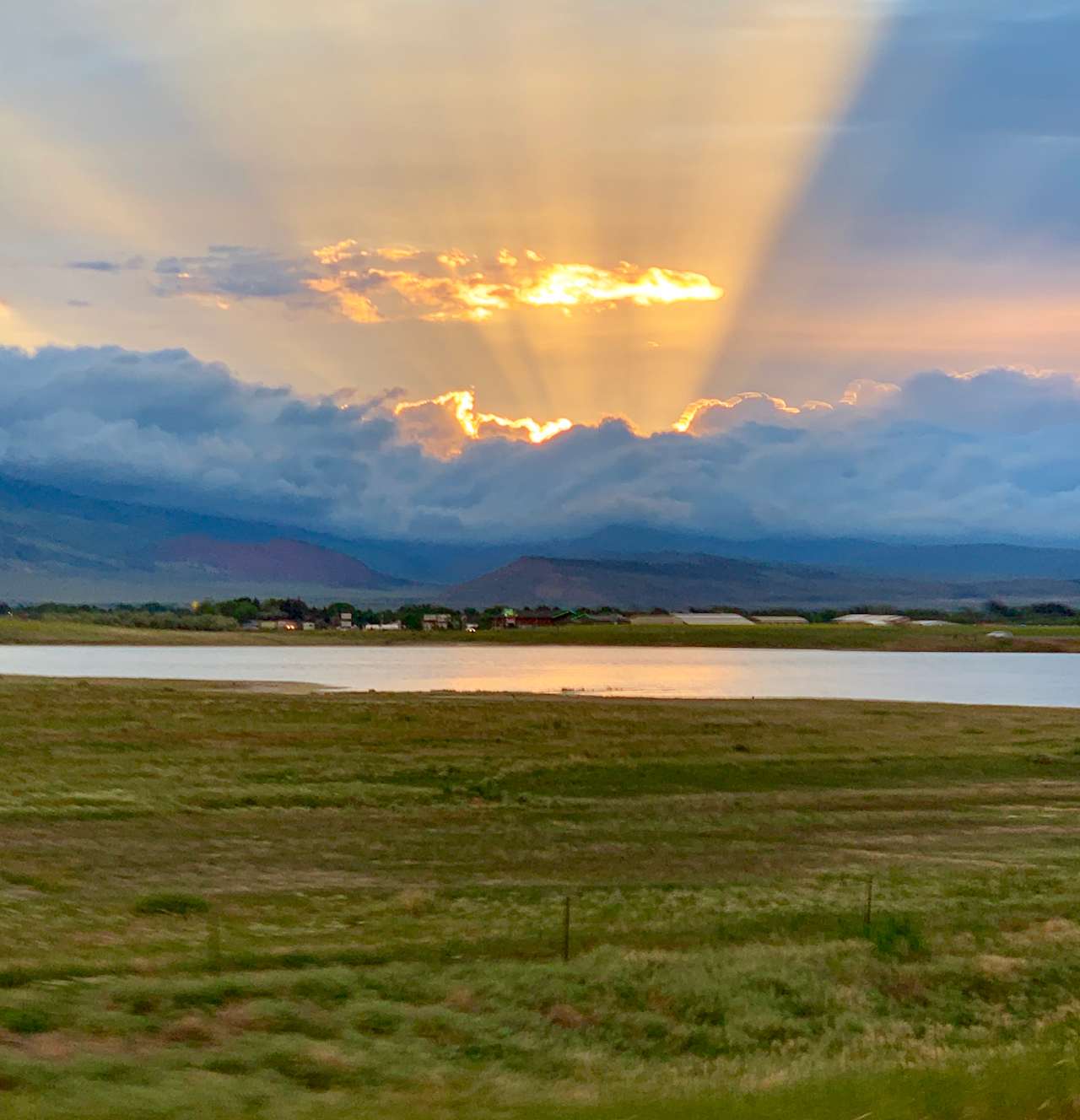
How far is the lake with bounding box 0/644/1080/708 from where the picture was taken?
285 feet

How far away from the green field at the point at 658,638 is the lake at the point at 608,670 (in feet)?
14.4

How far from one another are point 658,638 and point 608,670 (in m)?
74.7

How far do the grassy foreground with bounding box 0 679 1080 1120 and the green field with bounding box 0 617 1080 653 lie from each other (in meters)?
141

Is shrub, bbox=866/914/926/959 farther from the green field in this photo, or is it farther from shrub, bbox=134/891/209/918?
the green field

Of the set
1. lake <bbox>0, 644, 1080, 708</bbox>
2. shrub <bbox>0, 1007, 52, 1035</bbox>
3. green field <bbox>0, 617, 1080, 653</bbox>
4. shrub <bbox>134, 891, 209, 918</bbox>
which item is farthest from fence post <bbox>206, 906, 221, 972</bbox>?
green field <bbox>0, 617, 1080, 653</bbox>

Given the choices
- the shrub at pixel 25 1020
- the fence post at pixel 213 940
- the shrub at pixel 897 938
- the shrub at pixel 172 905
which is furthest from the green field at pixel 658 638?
the shrub at pixel 25 1020

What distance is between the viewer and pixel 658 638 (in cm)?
18938

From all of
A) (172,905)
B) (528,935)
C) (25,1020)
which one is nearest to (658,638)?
(172,905)

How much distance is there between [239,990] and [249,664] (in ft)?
351

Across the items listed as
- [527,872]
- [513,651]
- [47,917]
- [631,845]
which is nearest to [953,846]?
[631,845]

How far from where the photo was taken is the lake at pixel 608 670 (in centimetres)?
8675

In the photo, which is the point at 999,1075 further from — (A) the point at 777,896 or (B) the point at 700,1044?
(A) the point at 777,896

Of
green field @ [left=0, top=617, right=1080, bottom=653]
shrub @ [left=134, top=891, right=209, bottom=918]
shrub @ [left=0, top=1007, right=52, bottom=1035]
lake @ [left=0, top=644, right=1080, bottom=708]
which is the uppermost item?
green field @ [left=0, top=617, right=1080, bottom=653]

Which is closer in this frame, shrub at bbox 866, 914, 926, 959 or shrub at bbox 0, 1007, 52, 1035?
shrub at bbox 0, 1007, 52, 1035
